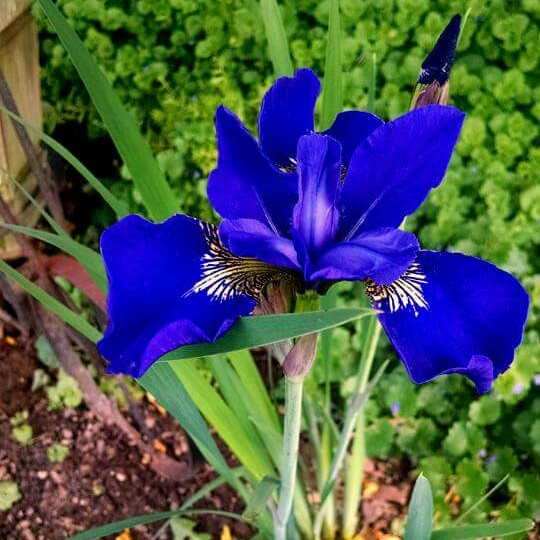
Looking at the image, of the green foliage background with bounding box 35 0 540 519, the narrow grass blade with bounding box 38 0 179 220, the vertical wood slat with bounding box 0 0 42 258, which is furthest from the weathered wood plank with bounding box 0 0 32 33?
the narrow grass blade with bounding box 38 0 179 220

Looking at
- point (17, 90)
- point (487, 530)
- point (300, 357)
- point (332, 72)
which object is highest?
point (17, 90)

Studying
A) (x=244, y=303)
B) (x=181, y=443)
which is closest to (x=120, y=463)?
(x=181, y=443)

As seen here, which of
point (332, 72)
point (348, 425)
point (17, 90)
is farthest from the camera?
point (17, 90)

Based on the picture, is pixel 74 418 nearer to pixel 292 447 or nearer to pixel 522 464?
pixel 292 447

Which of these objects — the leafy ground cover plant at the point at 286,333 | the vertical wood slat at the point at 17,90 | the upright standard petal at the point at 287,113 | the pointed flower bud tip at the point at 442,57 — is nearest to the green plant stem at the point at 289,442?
the leafy ground cover plant at the point at 286,333

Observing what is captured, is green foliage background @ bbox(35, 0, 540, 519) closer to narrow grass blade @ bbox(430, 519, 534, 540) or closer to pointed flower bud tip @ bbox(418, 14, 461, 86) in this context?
narrow grass blade @ bbox(430, 519, 534, 540)

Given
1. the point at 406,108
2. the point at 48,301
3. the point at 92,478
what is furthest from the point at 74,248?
the point at 406,108

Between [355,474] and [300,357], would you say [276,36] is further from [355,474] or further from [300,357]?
[355,474]
